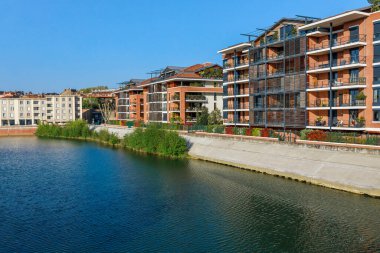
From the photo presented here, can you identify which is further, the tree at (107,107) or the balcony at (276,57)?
the tree at (107,107)

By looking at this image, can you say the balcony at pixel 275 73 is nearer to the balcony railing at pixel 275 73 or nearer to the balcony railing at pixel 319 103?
the balcony railing at pixel 275 73

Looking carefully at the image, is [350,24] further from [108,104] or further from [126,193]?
[108,104]

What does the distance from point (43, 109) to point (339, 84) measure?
4618 inches

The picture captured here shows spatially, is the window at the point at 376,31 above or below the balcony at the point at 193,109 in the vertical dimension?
above

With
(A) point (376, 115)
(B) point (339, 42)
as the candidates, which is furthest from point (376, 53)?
(A) point (376, 115)

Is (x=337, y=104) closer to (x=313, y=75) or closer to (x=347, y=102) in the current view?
(x=347, y=102)

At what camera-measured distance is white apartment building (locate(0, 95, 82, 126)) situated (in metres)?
136

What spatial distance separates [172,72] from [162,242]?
7268cm

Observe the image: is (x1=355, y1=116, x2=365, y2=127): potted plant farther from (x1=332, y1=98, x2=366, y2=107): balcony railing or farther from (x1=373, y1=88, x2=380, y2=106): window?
(x1=373, y1=88, x2=380, y2=106): window

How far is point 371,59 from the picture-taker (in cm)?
4444

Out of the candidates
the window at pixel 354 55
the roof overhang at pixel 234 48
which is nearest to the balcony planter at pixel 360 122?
the window at pixel 354 55

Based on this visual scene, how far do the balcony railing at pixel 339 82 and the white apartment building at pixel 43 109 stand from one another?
106 m

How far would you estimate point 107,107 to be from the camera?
5438 inches

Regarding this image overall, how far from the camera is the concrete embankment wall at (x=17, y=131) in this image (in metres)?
116
